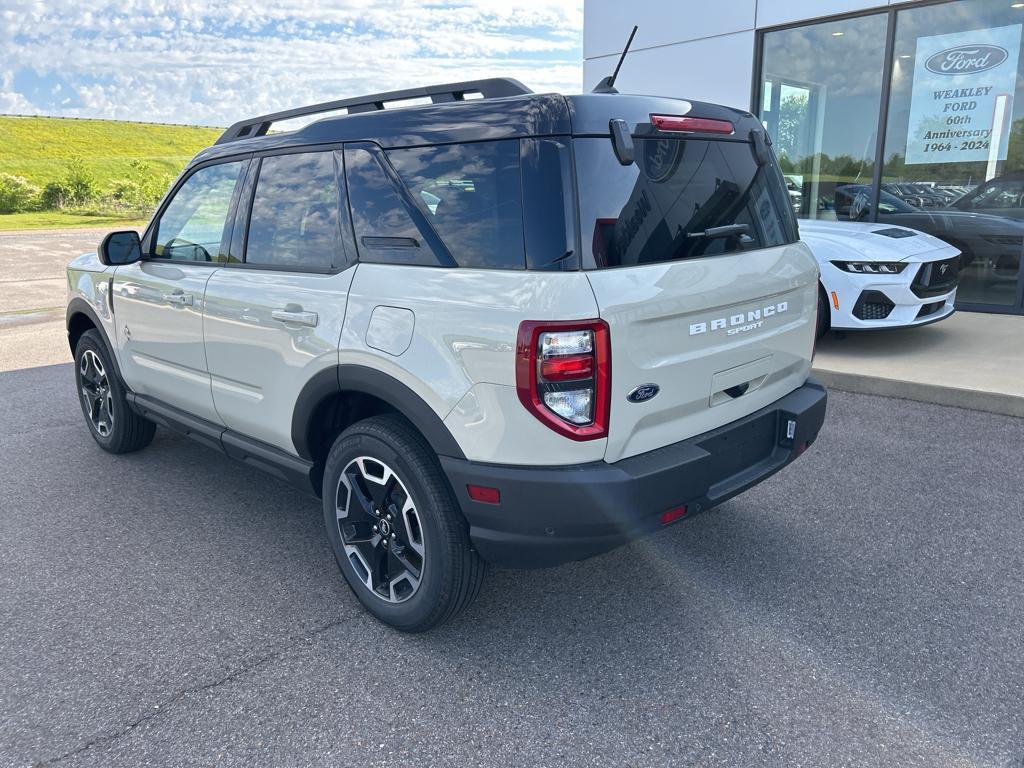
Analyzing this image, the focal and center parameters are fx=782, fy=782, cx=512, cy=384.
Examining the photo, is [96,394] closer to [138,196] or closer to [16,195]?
[138,196]

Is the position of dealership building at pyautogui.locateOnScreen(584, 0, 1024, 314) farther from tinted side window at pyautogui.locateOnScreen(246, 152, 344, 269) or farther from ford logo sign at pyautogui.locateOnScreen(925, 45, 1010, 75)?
tinted side window at pyautogui.locateOnScreen(246, 152, 344, 269)

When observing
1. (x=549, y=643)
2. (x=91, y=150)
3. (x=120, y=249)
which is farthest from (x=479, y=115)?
(x=91, y=150)

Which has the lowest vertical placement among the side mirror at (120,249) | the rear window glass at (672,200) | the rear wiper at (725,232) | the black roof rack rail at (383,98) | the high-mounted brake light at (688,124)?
the side mirror at (120,249)

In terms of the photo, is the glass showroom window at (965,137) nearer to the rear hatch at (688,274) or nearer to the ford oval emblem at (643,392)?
the rear hatch at (688,274)

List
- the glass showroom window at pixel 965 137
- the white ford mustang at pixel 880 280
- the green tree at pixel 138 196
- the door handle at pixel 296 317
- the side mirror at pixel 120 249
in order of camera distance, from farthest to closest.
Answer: the green tree at pixel 138 196
the glass showroom window at pixel 965 137
the white ford mustang at pixel 880 280
the side mirror at pixel 120 249
the door handle at pixel 296 317

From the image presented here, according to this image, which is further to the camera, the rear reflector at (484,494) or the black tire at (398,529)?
the black tire at (398,529)

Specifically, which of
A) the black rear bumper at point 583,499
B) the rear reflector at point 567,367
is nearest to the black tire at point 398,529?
the black rear bumper at point 583,499

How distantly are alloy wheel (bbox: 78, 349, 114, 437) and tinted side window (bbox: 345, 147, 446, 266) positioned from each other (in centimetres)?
Result: 262

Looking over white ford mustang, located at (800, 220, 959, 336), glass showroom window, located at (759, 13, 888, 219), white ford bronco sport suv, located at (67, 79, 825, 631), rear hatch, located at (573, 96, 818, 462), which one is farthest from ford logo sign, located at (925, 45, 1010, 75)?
rear hatch, located at (573, 96, 818, 462)

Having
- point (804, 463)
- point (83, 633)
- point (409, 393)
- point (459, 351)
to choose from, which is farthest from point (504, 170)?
point (804, 463)

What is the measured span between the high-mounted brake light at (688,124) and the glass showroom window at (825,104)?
7.09 metres

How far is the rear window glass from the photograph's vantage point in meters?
2.41

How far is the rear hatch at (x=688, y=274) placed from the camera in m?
2.41

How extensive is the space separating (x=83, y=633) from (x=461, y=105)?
238cm
